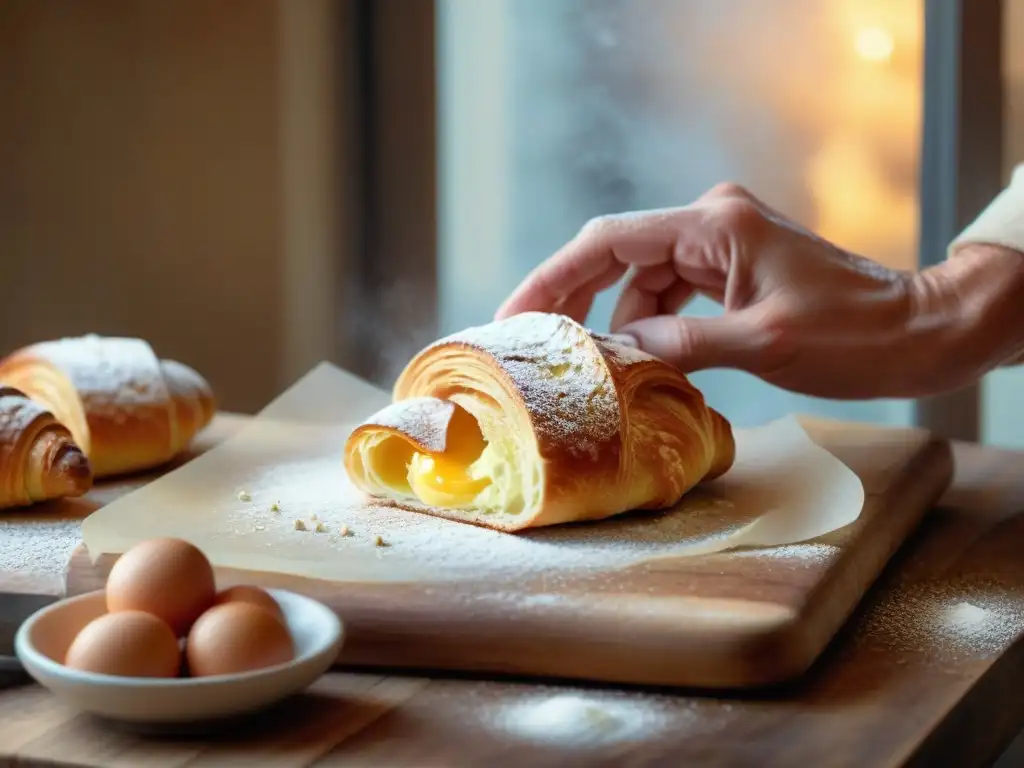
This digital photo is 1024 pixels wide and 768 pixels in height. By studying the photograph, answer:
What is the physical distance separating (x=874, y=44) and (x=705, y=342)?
1.20m

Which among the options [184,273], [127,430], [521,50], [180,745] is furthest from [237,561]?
[521,50]

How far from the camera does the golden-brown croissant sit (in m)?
1.20

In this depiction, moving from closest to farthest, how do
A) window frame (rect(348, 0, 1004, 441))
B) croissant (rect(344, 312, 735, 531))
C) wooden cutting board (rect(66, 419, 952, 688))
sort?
wooden cutting board (rect(66, 419, 952, 688))
croissant (rect(344, 312, 735, 531))
window frame (rect(348, 0, 1004, 441))

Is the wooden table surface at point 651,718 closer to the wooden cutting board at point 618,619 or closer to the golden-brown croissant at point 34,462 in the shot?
the wooden cutting board at point 618,619

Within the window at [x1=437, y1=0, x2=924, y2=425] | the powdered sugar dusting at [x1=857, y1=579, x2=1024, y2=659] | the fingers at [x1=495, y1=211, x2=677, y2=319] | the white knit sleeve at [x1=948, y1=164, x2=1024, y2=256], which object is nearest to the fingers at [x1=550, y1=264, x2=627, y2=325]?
the fingers at [x1=495, y1=211, x2=677, y2=319]

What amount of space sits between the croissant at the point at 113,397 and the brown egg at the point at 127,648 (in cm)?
62

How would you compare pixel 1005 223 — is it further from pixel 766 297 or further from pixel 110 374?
pixel 110 374

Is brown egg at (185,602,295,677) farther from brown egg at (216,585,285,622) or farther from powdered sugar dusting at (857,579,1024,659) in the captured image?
powdered sugar dusting at (857,579,1024,659)

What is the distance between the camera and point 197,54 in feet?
7.63

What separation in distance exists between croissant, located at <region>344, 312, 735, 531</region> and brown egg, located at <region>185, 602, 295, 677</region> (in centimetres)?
35

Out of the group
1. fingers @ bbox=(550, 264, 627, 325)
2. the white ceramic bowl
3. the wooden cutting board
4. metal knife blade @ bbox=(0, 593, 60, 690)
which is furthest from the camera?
fingers @ bbox=(550, 264, 627, 325)

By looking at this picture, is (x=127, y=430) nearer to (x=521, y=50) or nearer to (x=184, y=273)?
(x=184, y=273)

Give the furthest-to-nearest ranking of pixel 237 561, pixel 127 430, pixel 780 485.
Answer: pixel 127 430, pixel 780 485, pixel 237 561

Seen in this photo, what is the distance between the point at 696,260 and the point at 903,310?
0.22m
